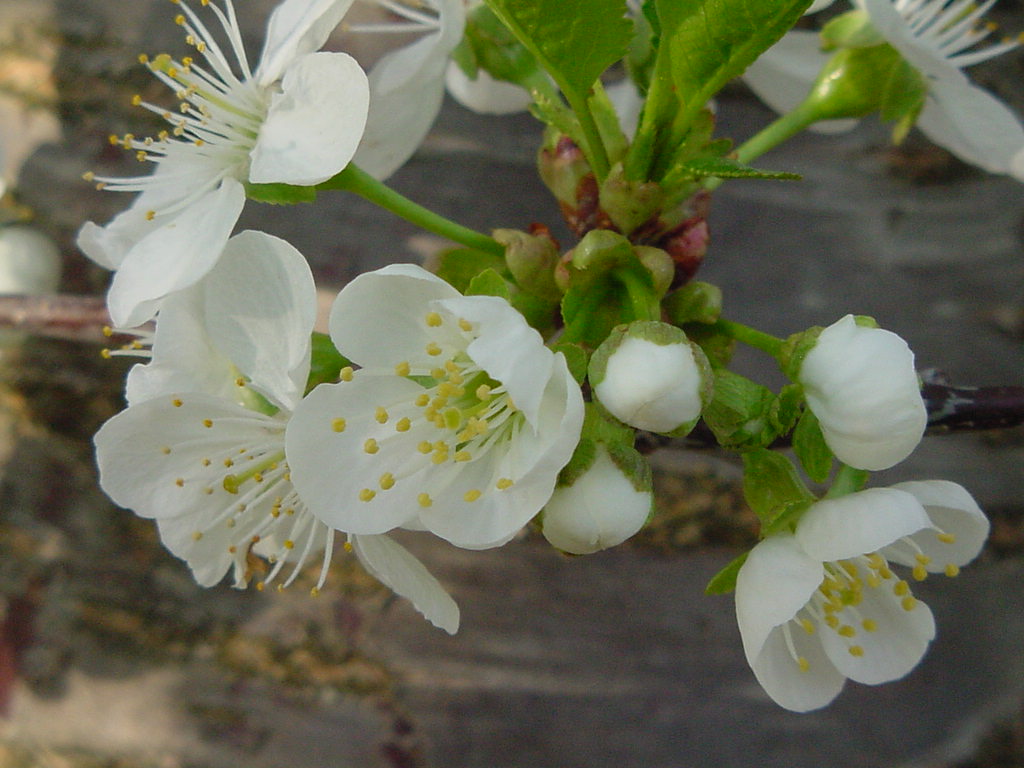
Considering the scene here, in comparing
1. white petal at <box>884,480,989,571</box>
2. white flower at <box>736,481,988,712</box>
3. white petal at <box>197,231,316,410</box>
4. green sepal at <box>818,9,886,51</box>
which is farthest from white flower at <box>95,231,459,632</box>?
green sepal at <box>818,9,886,51</box>

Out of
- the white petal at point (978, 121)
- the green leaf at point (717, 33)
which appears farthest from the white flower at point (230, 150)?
the white petal at point (978, 121)

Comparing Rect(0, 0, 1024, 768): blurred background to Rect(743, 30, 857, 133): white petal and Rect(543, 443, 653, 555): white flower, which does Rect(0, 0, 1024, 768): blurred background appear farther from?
Rect(543, 443, 653, 555): white flower

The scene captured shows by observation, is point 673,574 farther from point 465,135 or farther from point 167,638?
point 167,638

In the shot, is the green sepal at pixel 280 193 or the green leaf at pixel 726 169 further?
the green sepal at pixel 280 193

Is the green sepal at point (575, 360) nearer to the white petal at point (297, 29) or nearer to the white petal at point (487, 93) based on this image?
the white petal at point (297, 29)

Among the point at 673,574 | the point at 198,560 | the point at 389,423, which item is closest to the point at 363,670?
the point at 673,574

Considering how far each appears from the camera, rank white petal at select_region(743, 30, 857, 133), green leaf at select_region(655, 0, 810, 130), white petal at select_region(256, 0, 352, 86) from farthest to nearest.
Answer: white petal at select_region(743, 30, 857, 133) < white petal at select_region(256, 0, 352, 86) < green leaf at select_region(655, 0, 810, 130)

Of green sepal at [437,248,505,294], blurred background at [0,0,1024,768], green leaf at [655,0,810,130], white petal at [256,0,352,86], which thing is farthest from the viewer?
blurred background at [0,0,1024,768]
